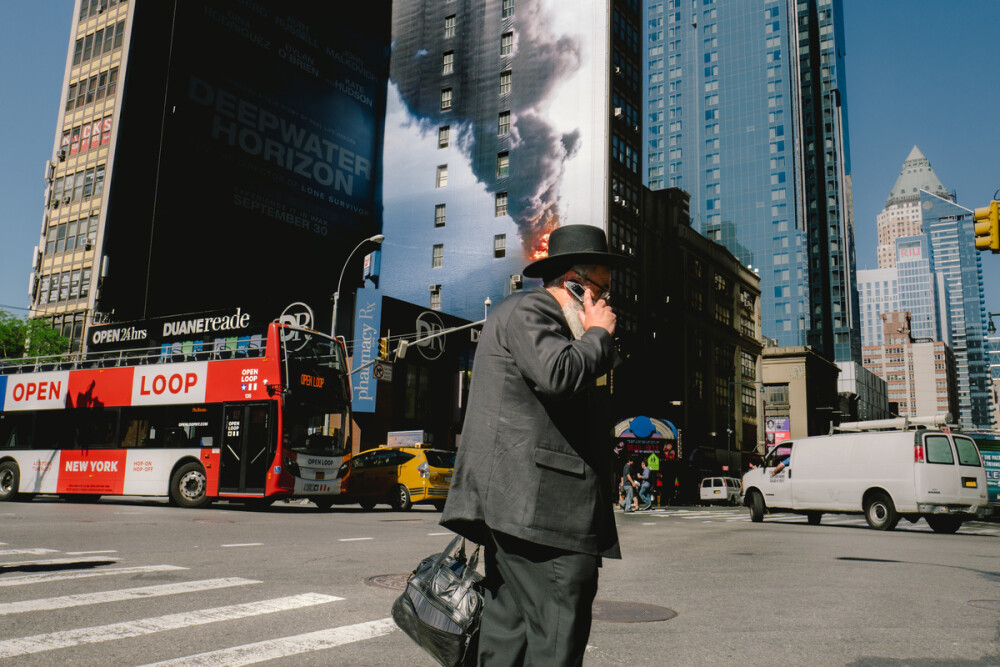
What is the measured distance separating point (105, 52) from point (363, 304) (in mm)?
32796

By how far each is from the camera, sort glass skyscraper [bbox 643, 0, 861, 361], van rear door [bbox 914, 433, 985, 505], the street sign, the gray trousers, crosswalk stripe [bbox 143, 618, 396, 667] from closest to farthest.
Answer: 1. the gray trousers
2. crosswalk stripe [bbox 143, 618, 396, 667]
3. van rear door [bbox 914, 433, 985, 505]
4. the street sign
5. glass skyscraper [bbox 643, 0, 861, 361]

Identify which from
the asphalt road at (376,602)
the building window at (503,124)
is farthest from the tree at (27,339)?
the asphalt road at (376,602)

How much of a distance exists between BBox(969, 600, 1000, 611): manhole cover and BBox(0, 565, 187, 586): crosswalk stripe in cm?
688

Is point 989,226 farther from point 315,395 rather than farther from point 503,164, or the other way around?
point 503,164

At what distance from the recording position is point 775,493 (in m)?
19.5

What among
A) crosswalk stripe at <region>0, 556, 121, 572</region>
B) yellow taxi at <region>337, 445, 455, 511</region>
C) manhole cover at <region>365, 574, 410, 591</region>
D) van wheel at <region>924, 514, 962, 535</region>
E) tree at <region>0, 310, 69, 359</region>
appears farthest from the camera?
tree at <region>0, 310, 69, 359</region>

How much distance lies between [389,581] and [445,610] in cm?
437

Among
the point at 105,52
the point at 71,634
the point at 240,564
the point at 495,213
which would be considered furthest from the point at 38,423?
the point at 105,52

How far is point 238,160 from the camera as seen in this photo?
48438 mm

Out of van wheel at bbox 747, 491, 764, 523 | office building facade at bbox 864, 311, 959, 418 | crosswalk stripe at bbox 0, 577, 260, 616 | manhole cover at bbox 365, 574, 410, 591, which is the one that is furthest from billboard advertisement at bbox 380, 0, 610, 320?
office building facade at bbox 864, 311, 959, 418

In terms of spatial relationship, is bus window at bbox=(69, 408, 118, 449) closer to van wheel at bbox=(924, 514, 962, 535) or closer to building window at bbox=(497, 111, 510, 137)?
van wheel at bbox=(924, 514, 962, 535)

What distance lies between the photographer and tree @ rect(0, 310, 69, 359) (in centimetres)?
4850

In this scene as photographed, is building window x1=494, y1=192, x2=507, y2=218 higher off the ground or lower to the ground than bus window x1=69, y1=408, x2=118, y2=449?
higher

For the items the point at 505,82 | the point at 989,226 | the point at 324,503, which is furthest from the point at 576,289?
the point at 505,82
